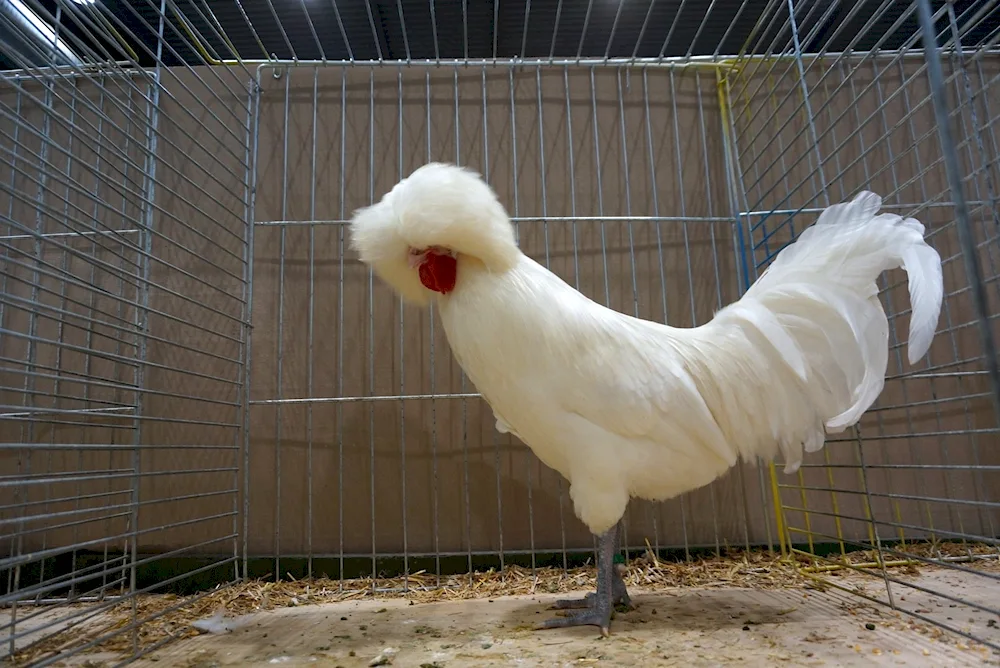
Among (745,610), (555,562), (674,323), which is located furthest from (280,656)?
(674,323)

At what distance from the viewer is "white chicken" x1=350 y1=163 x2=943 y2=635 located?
2.01 metres

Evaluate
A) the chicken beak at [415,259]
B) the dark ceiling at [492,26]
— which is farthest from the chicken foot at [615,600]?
the dark ceiling at [492,26]

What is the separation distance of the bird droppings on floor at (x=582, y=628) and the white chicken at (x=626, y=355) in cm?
26

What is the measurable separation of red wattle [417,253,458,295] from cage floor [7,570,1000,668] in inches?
50.5

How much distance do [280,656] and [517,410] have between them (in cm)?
113

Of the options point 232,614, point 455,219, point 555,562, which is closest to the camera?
point 455,219

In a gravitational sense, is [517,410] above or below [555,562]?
above

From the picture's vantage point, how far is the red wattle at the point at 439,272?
2150mm

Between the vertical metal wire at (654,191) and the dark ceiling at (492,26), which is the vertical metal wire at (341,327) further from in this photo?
the vertical metal wire at (654,191)

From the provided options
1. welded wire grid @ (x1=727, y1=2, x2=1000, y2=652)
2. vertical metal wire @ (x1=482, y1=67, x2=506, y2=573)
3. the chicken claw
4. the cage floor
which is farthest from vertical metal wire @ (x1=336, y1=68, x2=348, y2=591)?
welded wire grid @ (x1=727, y1=2, x2=1000, y2=652)

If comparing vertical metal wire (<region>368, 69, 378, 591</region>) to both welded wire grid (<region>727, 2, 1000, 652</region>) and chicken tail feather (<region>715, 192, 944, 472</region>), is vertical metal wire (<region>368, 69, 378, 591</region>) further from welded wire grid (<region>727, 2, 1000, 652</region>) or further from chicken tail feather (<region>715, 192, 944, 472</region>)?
welded wire grid (<region>727, 2, 1000, 652</region>)

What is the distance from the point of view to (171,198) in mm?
3059

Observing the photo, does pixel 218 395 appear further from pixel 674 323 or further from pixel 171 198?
pixel 674 323

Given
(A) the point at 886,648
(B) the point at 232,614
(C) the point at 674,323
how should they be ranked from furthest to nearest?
(C) the point at 674,323 → (B) the point at 232,614 → (A) the point at 886,648
